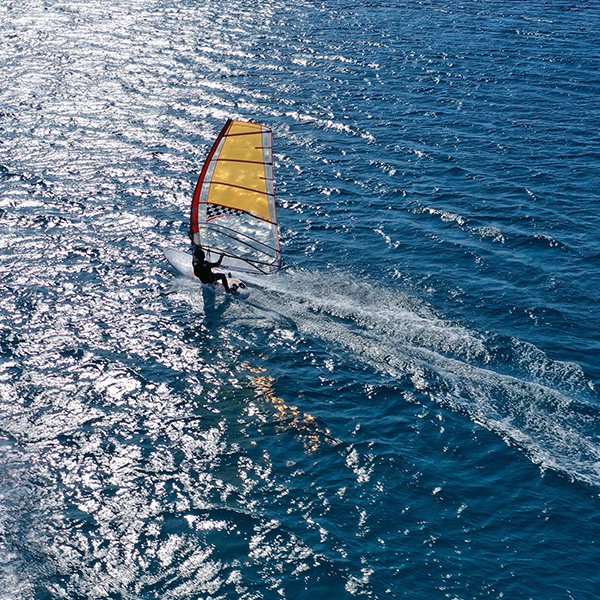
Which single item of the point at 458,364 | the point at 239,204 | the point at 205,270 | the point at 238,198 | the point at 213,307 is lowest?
the point at 458,364

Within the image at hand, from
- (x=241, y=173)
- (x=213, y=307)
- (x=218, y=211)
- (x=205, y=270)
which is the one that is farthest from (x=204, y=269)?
(x=241, y=173)

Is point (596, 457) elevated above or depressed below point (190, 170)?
below

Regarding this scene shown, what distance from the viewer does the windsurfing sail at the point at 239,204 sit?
39.4 m

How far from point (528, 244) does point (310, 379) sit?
19655 millimetres

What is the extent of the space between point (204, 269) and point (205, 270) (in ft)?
0.33

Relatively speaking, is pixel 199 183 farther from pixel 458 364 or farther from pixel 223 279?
pixel 458 364

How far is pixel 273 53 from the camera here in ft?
245

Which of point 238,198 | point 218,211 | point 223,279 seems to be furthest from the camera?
point 218,211

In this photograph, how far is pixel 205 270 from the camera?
1571 inches

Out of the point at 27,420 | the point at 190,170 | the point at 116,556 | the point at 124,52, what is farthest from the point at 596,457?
the point at 124,52

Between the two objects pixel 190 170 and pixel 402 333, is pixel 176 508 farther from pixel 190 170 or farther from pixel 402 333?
→ pixel 190 170

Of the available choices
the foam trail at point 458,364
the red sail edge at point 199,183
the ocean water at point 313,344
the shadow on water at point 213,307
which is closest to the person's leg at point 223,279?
the shadow on water at point 213,307

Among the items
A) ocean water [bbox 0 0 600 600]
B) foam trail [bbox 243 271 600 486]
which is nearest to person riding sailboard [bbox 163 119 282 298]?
ocean water [bbox 0 0 600 600]

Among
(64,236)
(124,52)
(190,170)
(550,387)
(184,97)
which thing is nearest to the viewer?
(550,387)
